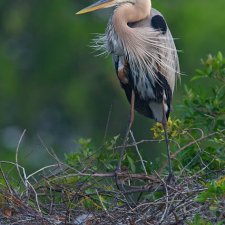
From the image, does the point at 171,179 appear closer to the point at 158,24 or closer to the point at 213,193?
the point at 213,193

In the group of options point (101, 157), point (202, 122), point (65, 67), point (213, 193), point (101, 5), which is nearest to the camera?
point (213, 193)

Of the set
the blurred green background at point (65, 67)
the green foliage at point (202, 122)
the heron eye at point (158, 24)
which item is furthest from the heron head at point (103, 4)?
the blurred green background at point (65, 67)

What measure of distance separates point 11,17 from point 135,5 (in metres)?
11.5

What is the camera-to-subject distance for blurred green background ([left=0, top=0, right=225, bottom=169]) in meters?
16.1

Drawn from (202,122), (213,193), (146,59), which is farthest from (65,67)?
(213,193)

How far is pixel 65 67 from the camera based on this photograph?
1775cm

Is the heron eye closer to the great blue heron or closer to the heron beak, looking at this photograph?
the great blue heron

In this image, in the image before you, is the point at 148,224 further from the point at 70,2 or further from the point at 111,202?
the point at 70,2

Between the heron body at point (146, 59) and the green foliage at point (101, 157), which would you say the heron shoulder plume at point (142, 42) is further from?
the green foliage at point (101, 157)

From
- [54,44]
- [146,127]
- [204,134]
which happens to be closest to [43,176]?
[204,134]

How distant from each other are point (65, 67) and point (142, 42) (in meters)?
10.2

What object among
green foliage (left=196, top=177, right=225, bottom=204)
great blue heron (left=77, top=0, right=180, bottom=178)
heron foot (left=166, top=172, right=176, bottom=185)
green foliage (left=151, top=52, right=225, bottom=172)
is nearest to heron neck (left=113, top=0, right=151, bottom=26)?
great blue heron (left=77, top=0, right=180, bottom=178)

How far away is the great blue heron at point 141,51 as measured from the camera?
756 cm

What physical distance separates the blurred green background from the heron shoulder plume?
757 cm
